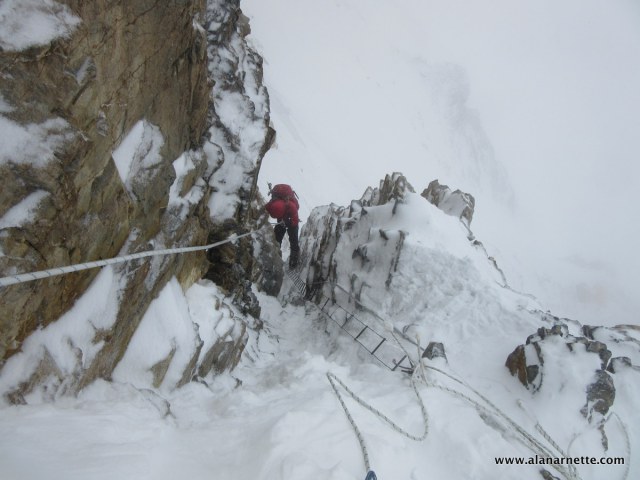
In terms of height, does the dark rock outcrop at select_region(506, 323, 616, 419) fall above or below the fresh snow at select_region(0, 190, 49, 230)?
above

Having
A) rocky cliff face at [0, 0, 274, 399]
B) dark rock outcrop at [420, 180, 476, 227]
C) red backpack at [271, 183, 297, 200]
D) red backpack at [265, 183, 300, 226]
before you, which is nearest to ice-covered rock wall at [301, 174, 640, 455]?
red backpack at [265, 183, 300, 226]

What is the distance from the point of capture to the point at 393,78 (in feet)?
167

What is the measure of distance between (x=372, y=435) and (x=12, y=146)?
3677 mm

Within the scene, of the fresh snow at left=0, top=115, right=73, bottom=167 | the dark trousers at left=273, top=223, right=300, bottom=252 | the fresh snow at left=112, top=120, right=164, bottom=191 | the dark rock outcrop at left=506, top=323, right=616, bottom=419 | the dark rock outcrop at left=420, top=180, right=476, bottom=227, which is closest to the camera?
the fresh snow at left=0, top=115, right=73, bottom=167

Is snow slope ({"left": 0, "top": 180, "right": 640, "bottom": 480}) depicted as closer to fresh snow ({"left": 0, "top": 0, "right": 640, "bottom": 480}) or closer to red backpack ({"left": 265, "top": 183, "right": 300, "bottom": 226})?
fresh snow ({"left": 0, "top": 0, "right": 640, "bottom": 480})

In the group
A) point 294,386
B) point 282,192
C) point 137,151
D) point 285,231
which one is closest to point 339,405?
point 294,386

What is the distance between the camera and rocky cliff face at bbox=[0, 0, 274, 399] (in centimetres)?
277

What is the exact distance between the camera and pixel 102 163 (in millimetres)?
3426

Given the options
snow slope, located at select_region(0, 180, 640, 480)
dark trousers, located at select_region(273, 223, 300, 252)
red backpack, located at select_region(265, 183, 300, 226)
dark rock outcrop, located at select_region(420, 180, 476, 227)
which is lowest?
snow slope, located at select_region(0, 180, 640, 480)

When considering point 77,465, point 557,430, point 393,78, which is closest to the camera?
point 77,465

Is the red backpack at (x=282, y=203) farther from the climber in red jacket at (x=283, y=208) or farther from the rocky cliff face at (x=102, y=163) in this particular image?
the rocky cliff face at (x=102, y=163)

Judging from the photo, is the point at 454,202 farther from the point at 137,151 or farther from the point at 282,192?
the point at 137,151

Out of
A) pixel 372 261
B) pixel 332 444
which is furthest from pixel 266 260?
pixel 332 444

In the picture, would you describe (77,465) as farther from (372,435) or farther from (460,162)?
(460,162)
